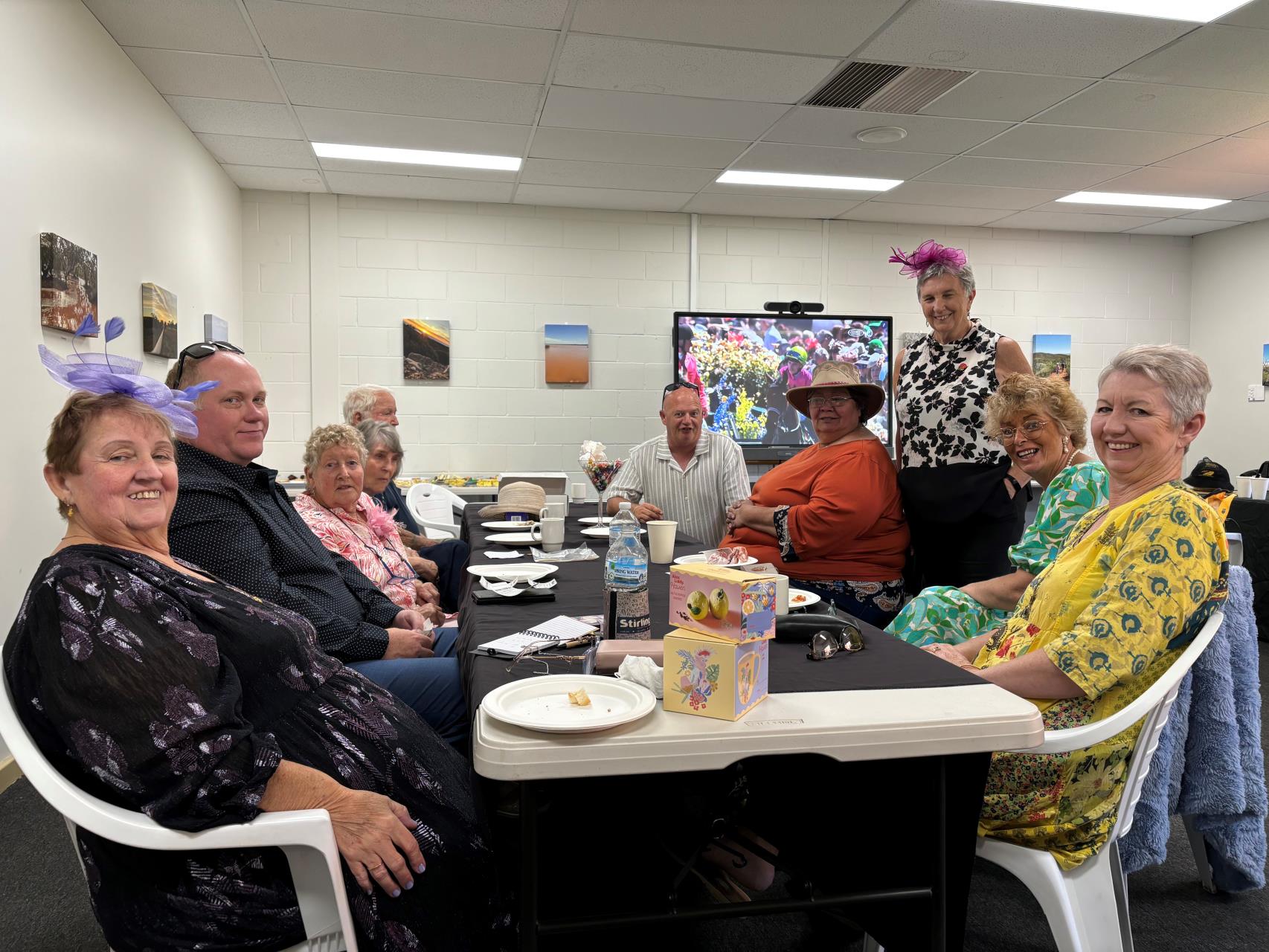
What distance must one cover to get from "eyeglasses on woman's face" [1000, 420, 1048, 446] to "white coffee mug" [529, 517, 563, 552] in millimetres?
1424

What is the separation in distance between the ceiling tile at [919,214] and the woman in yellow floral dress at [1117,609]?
16.8 ft

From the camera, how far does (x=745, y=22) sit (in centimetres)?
347

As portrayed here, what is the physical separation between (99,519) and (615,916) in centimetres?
101

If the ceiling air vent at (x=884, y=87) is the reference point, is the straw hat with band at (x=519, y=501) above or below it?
below

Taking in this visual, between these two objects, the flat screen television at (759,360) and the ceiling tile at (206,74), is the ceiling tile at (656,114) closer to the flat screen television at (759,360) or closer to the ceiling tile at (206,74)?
the ceiling tile at (206,74)

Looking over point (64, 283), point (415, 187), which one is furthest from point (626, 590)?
point (415, 187)

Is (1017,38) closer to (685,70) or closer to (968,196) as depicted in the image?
(685,70)

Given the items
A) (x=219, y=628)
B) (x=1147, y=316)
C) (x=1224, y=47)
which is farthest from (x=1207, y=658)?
(x=1147, y=316)

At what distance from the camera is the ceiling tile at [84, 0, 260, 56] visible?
3.36 meters

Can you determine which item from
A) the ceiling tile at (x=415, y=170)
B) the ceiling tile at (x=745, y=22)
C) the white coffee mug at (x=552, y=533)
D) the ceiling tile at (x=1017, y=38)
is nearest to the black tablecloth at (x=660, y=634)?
the white coffee mug at (x=552, y=533)

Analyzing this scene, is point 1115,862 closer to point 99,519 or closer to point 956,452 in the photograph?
point 956,452

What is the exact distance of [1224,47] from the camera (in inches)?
147

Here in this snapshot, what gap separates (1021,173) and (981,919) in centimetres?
502

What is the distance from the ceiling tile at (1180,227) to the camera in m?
6.95
